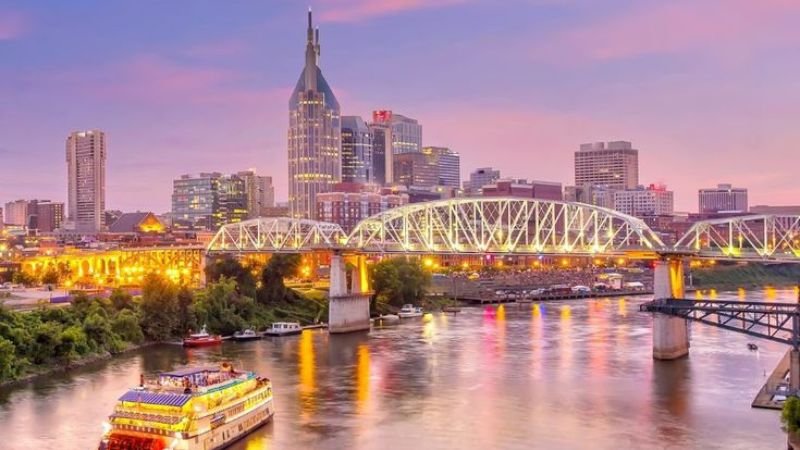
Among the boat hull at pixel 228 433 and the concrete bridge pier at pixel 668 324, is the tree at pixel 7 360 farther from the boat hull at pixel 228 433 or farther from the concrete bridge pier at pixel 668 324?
the concrete bridge pier at pixel 668 324

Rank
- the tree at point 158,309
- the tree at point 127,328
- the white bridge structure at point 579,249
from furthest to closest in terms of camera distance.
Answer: the tree at point 158,309 → the tree at point 127,328 → the white bridge structure at point 579,249

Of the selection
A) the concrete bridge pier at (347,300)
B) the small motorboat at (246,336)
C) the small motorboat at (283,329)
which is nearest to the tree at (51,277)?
the small motorboat at (283,329)

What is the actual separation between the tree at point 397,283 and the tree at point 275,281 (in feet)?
46.2

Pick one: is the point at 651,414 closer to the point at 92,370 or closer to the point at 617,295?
the point at 92,370

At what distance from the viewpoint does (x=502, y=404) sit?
59062 millimetres

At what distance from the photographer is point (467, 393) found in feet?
207

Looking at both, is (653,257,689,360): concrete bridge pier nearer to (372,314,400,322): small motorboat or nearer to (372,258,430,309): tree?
(372,314,400,322): small motorboat

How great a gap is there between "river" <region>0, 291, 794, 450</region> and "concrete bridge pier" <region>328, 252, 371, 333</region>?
6725mm

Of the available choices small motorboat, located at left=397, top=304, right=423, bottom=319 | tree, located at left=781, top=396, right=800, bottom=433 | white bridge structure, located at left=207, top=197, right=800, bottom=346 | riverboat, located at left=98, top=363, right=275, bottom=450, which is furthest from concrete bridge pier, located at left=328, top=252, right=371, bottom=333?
tree, located at left=781, top=396, right=800, bottom=433

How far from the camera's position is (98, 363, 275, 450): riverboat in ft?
146

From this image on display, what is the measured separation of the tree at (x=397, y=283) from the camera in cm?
13388

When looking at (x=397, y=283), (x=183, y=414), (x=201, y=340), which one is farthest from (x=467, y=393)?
(x=397, y=283)

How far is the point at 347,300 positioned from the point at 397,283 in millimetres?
27060

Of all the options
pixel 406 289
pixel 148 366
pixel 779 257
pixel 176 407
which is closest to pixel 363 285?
pixel 406 289
